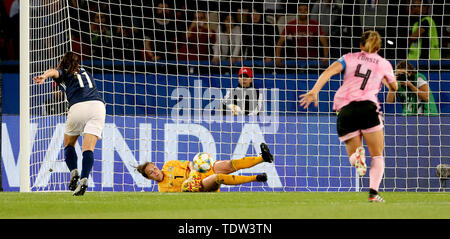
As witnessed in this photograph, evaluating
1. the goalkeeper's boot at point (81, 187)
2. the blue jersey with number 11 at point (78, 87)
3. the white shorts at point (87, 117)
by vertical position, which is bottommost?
the goalkeeper's boot at point (81, 187)

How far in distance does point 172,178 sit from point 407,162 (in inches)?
151

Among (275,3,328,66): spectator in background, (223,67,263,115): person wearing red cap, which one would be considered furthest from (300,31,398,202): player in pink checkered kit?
(275,3,328,66): spectator in background

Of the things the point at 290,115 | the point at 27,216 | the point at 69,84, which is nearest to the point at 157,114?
the point at 290,115

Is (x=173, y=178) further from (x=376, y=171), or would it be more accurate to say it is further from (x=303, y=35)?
(x=376, y=171)

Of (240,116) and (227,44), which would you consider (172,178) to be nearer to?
(240,116)

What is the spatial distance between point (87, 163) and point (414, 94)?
6.21 meters

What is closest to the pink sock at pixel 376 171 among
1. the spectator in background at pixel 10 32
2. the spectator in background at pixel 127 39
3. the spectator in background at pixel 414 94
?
the spectator in background at pixel 414 94

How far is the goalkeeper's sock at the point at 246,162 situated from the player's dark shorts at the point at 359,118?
13.4 ft

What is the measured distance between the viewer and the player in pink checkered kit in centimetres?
916

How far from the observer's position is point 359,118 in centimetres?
915

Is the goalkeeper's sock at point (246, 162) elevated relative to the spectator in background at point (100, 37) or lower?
lower

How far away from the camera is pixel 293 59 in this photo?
16438mm

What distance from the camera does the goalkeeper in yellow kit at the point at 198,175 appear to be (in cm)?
1289

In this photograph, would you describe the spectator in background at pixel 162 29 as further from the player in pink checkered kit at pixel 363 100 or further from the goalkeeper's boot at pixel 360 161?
the goalkeeper's boot at pixel 360 161
